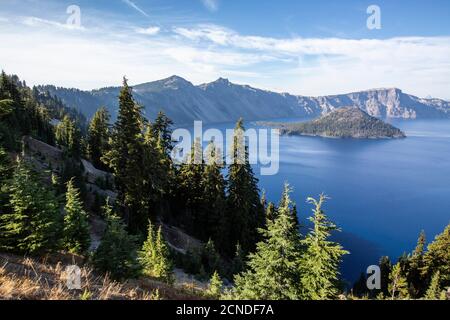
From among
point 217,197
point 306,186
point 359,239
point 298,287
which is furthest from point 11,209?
point 306,186

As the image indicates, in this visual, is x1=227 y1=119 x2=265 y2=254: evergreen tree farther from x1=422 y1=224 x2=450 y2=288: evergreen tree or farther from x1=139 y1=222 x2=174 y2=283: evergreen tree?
x1=422 y1=224 x2=450 y2=288: evergreen tree

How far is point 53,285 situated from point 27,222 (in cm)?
480

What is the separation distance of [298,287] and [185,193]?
104 feet

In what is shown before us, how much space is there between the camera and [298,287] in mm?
12523

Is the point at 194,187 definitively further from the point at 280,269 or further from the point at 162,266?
the point at 280,269

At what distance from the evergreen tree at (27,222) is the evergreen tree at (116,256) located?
2.56m

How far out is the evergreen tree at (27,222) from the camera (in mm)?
11820

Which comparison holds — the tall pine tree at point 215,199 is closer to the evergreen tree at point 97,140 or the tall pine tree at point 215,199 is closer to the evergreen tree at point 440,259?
the evergreen tree at point 440,259

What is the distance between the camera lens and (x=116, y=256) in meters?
11.1

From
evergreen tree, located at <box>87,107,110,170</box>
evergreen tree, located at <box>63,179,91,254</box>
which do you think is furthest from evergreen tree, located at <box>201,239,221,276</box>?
evergreen tree, located at <box>87,107,110,170</box>

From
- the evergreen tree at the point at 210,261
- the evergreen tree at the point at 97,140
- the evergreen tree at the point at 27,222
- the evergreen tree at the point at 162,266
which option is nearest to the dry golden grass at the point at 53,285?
the evergreen tree at the point at 27,222

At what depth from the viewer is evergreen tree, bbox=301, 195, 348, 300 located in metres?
12.2

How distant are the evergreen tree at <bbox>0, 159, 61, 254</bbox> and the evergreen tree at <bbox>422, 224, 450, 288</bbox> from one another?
4218cm
